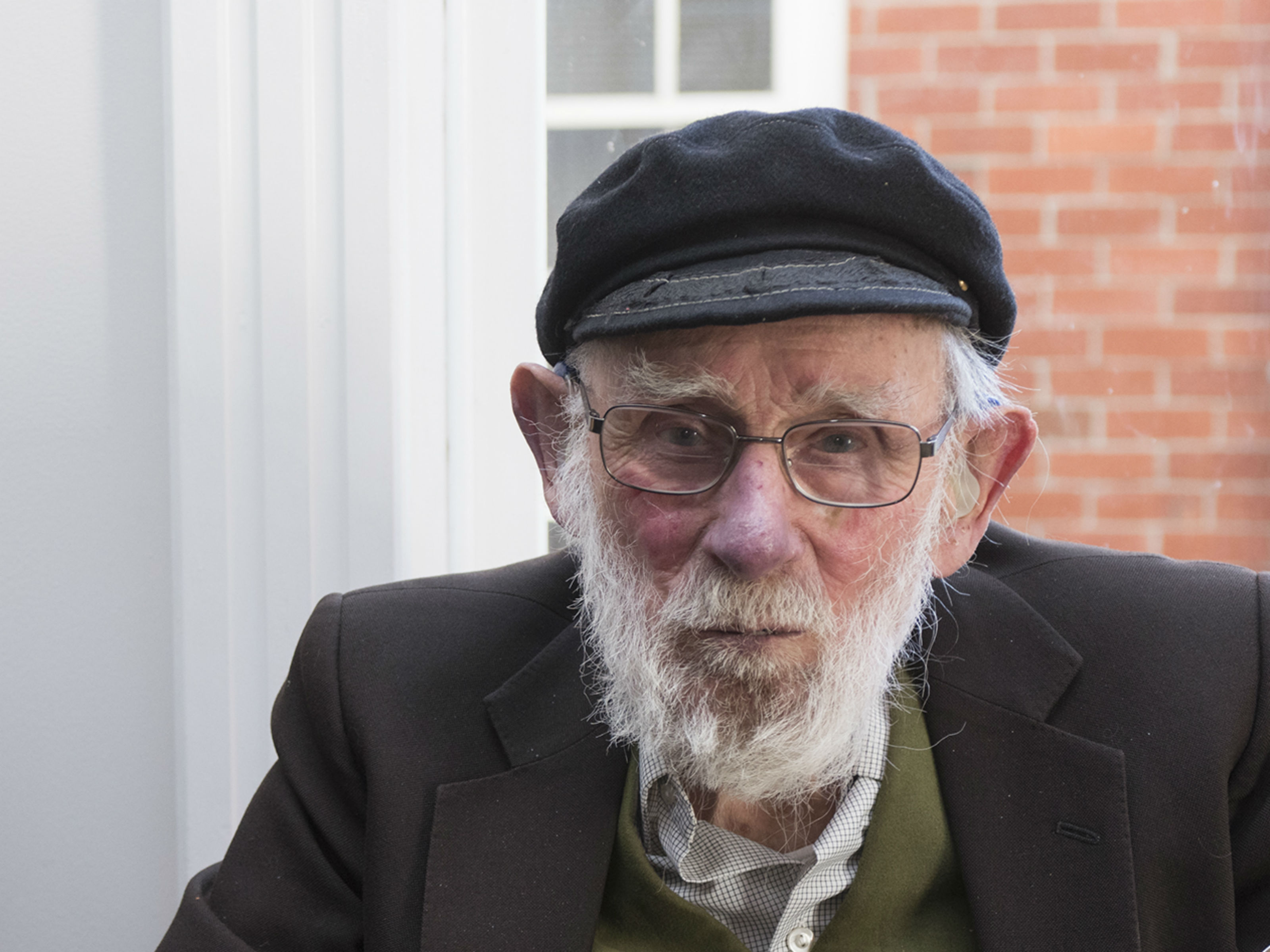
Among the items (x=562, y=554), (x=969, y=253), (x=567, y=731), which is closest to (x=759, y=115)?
(x=969, y=253)

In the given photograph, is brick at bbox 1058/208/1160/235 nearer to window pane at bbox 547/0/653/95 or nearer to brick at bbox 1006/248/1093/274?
brick at bbox 1006/248/1093/274

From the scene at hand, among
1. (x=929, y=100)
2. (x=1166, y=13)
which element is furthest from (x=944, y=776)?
(x=1166, y=13)

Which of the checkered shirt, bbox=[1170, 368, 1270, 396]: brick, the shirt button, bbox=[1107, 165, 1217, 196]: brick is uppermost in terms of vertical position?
bbox=[1107, 165, 1217, 196]: brick

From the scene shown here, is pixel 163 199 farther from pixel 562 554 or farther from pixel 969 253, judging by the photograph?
pixel 969 253

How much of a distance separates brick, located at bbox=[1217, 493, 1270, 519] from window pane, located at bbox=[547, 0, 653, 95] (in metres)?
1.37

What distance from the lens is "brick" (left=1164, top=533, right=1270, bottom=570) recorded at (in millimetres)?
1927

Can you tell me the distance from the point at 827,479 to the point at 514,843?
2.13 feet

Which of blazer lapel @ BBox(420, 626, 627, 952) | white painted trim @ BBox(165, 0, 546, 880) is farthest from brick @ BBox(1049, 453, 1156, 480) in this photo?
white painted trim @ BBox(165, 0, 546, 880)

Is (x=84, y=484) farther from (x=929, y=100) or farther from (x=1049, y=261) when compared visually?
(x=1049, y=261)

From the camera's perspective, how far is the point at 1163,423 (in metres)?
1.91

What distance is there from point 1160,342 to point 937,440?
0.85m

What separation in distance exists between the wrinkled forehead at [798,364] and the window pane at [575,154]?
0.81m

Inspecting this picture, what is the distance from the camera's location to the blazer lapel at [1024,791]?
1.27 metres

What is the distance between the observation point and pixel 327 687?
1.45 meters
